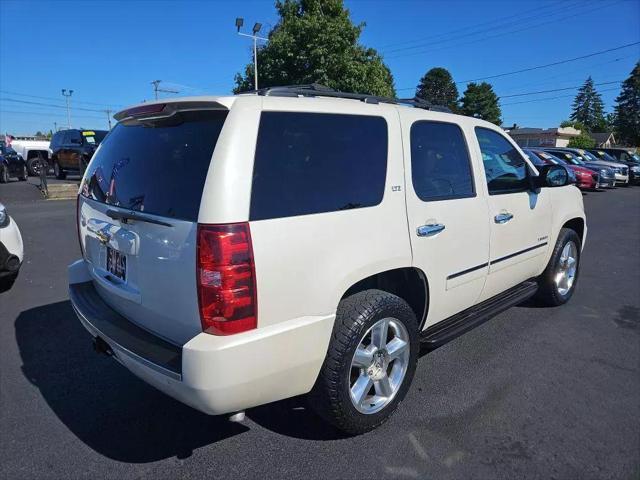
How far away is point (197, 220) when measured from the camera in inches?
81.7

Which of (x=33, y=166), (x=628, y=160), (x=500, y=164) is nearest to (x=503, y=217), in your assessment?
(x=500, y=164)

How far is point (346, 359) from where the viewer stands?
7.97 ft

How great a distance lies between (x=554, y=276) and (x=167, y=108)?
158 inches

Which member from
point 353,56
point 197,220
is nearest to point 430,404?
point 197,220

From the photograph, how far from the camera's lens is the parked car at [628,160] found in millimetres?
22469

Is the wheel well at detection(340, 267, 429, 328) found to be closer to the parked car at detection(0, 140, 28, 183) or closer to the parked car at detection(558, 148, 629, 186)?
the parked car at detection(0, 140, 28, 183)

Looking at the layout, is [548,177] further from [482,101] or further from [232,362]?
[482,101]

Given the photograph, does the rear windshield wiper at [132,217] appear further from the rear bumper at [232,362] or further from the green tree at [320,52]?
the green tree at [320,52]

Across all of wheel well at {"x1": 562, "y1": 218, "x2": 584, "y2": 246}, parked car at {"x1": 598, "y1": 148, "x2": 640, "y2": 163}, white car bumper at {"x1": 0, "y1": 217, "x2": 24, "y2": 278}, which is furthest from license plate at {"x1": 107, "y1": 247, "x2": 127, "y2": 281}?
parked car at {"x1": 598, "y1": 148, "x2": 640, "y2": 163}

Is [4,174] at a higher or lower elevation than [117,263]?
higher

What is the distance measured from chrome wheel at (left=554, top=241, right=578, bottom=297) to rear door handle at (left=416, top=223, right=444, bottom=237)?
232 cm

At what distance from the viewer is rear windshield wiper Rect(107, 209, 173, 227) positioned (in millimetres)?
2247

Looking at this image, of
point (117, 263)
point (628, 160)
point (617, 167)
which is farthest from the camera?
point (628, 160)

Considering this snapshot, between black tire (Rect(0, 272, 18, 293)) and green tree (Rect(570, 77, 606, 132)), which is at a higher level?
green tree (Rect(570, 77, 606, 132))
